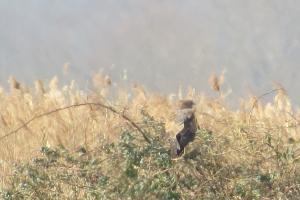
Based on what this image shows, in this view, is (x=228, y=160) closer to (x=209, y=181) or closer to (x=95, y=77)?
(x=209, y=181)

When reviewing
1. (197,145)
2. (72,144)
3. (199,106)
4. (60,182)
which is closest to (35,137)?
(72,144)

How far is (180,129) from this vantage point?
9.50 ft

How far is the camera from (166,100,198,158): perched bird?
281 cm

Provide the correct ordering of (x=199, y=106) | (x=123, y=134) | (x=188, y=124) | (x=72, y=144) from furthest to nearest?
1. (x=199, y=106)
2. (x=72, y=144)
3. (x=188, y=124)
4. (x=123, y=134)

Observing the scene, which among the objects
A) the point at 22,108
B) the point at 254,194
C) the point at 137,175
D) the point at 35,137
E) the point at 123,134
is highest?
the point at 22,108

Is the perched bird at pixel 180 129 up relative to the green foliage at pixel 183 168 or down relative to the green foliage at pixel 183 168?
up

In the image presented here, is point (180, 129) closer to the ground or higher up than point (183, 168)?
higher up

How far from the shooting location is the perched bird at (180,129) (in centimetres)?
281

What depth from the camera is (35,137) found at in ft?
13.3

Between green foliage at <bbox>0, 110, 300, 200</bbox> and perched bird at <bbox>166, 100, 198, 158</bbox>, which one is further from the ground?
perched bird at <bbox>166, 100, 198, 158</bbox>

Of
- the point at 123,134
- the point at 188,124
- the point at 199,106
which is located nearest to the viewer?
the point at 123,134

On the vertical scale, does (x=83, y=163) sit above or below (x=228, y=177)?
above

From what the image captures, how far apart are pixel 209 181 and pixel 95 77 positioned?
2.02 metres

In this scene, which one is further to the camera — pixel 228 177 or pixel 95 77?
pixel 95 77
